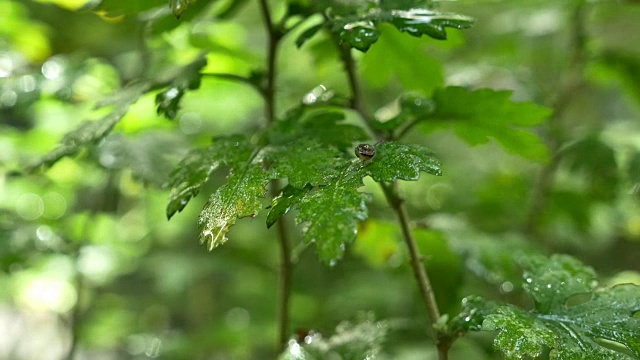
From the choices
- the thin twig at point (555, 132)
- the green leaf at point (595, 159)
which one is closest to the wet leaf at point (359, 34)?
the green leaf at point (595, 159)

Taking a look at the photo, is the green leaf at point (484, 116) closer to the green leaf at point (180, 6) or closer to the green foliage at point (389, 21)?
the green foliage at point (389, 21)

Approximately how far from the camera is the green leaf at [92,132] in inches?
25.9

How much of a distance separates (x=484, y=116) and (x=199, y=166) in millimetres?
347

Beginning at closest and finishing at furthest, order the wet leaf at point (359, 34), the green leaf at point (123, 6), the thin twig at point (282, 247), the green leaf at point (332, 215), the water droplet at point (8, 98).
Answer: the green leaf at point (332, 215), the wet leaf at point (359, 34), the green leaf at point (123, 6), the thin twig at point (282, 247), the water droplet at point (8, 98)

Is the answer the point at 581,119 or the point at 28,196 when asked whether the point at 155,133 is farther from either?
the point at 581,119

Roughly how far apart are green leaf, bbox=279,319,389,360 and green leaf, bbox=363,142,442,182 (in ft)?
0.97

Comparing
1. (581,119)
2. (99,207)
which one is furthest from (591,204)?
(581,119)

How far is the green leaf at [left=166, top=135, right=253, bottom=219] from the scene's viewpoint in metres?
0.58

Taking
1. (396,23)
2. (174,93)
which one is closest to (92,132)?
(174,93)

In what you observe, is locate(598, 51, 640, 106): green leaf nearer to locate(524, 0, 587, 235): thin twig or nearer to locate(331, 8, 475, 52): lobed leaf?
locate(524, 0, 587, 235): thin twig

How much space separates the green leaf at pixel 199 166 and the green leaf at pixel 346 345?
0.26 m

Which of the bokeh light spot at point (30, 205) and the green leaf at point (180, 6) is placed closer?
the green leaf at point (180, 6)

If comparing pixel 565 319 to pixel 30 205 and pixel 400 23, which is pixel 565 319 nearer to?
pixel 400 23

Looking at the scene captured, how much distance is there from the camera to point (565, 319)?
586 mm
